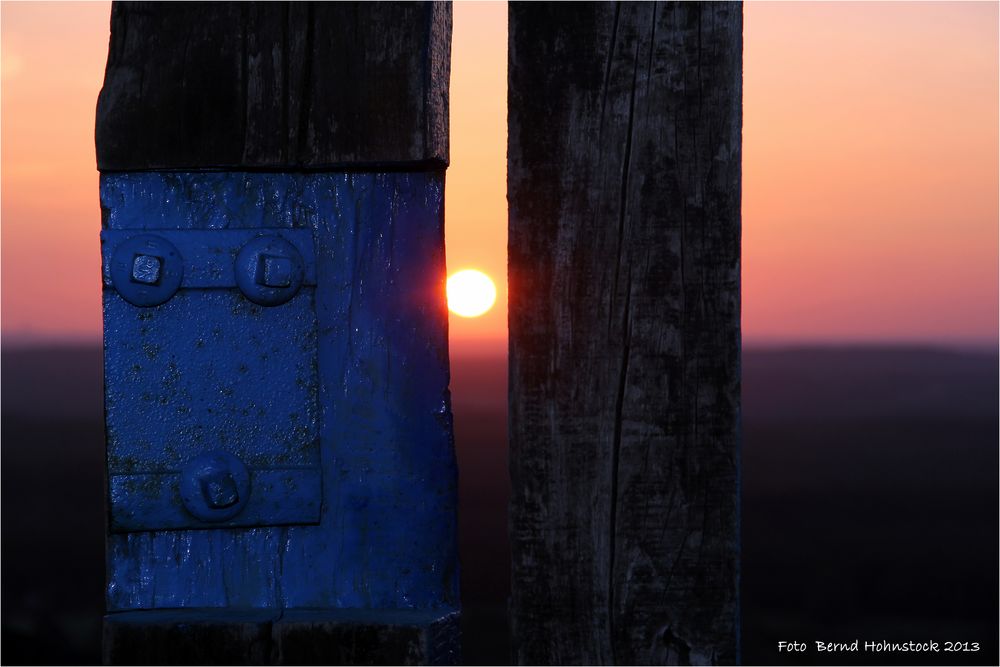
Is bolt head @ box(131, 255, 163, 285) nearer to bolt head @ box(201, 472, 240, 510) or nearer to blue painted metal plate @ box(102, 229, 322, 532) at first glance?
blue painted metal plate @ box(102, 229, 322, 532)

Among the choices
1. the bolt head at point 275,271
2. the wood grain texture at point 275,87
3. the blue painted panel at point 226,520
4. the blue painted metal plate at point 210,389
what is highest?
the wood grain texture at point 275,87

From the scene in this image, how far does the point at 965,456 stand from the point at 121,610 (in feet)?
56.2

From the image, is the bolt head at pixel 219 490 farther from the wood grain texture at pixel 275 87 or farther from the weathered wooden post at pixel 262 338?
the wood grain texture at pixel 275 87

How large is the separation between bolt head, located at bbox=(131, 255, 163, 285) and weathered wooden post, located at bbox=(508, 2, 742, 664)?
583 mm

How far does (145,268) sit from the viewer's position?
179cm

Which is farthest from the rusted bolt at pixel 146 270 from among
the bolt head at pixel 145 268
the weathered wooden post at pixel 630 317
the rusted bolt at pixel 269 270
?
the weathered wooden post at pixel 630 317

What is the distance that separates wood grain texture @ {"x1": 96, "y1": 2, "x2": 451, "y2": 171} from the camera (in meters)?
1.74

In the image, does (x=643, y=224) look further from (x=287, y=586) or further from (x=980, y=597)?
(x=980, y=597)

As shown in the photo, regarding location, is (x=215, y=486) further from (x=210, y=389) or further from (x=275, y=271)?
(x=275, y=271)

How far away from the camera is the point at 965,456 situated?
1700 cm

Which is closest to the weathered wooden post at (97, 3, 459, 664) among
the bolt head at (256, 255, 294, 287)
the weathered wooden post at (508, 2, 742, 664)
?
the bolt head at (256, 255, 294, 287)

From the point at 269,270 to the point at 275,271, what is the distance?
10mm

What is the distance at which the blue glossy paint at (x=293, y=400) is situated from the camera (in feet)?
5.86

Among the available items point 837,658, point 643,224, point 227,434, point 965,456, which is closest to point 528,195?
point 643,224
